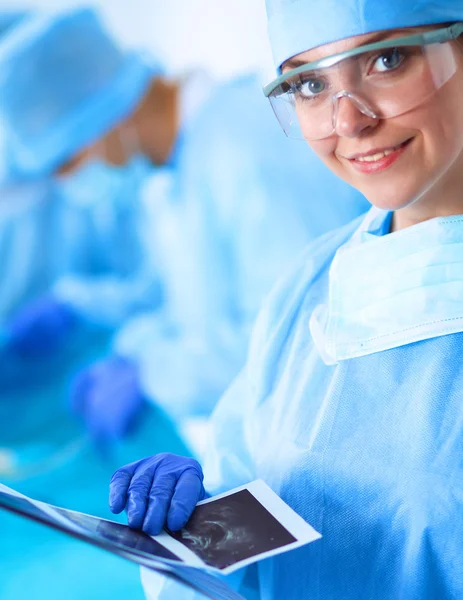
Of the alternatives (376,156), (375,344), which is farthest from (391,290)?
(376,156)

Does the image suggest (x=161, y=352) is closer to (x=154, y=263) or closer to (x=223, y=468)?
(x=154, y=263)

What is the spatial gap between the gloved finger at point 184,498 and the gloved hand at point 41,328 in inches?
85.2

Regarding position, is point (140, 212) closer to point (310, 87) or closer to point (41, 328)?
point (41, 328)

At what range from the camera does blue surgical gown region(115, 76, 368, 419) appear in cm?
220

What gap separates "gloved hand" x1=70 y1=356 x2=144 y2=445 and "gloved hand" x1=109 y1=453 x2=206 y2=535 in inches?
52.2

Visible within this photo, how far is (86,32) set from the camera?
3.14 m

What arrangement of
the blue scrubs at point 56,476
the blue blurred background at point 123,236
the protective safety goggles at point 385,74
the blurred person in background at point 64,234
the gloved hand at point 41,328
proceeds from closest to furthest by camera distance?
1. the protective safety goggles at point 385,74
2. the blue scrubs at point 56,476
3. the blue blurred background at point 123,236
4. the blurred person in background at point 64,234
5. the gloved hand at point 41,328

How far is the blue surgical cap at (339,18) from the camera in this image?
79 cm

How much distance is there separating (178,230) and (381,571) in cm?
199

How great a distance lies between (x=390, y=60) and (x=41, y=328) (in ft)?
7.96

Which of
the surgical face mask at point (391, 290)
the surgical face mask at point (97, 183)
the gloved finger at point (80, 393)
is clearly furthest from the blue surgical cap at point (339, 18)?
the surgical face mask at point (97, 183)

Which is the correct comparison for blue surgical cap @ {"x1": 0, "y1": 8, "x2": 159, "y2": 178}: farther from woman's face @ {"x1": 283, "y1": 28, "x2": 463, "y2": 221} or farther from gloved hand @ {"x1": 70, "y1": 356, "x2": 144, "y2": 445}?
woman's face @ {"x1": 283, "y1": 28, "x2": 463, "y2": 221}

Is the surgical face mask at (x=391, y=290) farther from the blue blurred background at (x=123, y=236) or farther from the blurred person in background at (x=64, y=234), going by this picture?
the blurred person in background at (x=64, y=234)

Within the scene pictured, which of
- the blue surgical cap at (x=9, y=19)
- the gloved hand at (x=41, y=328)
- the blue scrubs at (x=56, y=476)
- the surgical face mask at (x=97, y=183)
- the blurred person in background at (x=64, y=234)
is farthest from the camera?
the blue surgical cap at (x=9, y=19)
